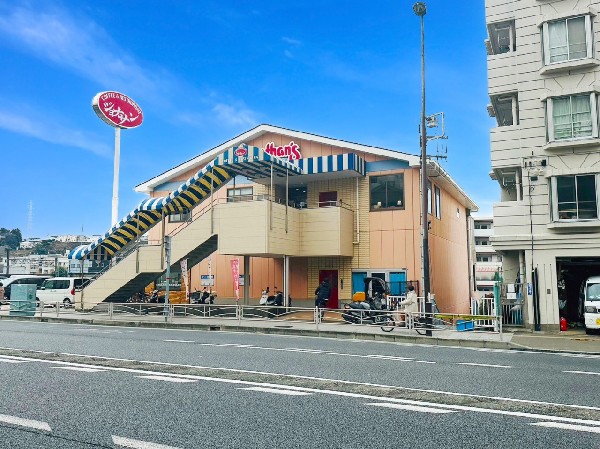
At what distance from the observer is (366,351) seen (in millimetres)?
13781

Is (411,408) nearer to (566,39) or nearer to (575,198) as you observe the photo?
(575,198)

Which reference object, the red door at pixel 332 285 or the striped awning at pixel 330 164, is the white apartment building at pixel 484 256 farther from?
the striped awning at pixel 330 164

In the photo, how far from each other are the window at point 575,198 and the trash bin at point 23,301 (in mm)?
24634

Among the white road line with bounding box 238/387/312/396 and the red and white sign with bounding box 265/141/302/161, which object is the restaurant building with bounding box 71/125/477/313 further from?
the white road line with bounding box 238/387/312/396

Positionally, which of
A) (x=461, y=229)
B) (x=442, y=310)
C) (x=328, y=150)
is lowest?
(x=442, y=310)

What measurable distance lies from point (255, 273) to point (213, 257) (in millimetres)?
3154

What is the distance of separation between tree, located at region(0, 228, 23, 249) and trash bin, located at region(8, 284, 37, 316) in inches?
6582

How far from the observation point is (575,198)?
20.0 metres

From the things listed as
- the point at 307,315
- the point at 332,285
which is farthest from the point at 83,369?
the point at 332,285

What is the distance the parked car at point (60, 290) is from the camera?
32.7 metres

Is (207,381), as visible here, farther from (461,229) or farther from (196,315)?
(461,229)

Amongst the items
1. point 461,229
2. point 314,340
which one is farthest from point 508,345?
point 461,229

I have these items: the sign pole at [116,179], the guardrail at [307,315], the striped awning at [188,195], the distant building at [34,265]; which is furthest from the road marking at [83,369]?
the distant building at [34,265]

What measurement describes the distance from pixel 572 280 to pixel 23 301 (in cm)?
2660
